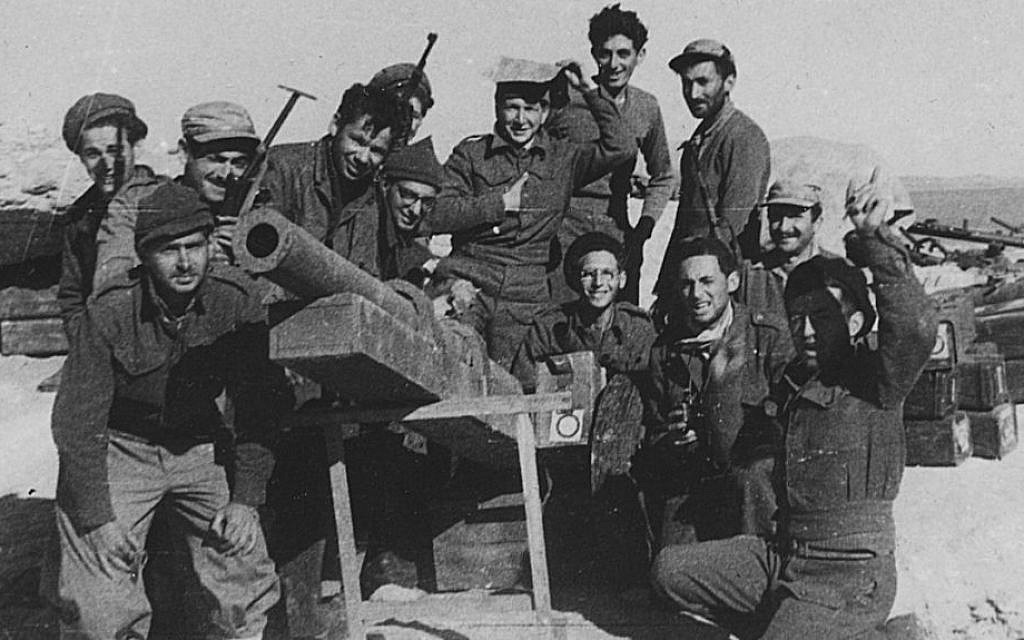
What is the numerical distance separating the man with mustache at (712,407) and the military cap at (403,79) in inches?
103

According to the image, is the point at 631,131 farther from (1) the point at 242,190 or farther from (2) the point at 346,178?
(1) the point at 242,190

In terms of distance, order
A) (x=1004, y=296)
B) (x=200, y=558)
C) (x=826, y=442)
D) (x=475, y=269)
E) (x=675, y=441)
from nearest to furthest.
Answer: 1. (x=826, y=442)
2. (x=200, y=558)
3. (x=675, y=441)
4. (x=475, y=269)
5. (x=1004, y=296)

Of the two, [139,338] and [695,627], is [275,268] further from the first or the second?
[695,627]

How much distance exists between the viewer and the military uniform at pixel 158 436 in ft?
15.7

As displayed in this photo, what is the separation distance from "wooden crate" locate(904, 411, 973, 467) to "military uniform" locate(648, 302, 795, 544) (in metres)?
1.62

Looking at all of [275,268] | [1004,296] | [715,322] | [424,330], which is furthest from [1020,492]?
[275,268]

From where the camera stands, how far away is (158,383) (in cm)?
499

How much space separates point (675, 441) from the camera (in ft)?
18.5

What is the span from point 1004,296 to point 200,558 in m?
6.66

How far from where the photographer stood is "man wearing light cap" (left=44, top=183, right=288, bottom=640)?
4777mm

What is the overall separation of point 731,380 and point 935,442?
Result: 225 cm

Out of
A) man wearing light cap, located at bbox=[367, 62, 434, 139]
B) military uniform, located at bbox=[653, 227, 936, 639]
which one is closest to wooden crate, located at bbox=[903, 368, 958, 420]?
military uniform, located at bbox=[653, 227, 936, 639]

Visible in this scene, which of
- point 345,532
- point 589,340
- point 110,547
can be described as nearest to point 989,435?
point 589,340

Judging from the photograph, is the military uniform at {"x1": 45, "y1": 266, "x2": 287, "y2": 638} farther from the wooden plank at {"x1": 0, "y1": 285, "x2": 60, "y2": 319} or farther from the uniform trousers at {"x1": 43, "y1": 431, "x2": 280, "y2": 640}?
the wooden plank at {"x1": 0, "y1": 285, "x2": 60, "y2": 319}
